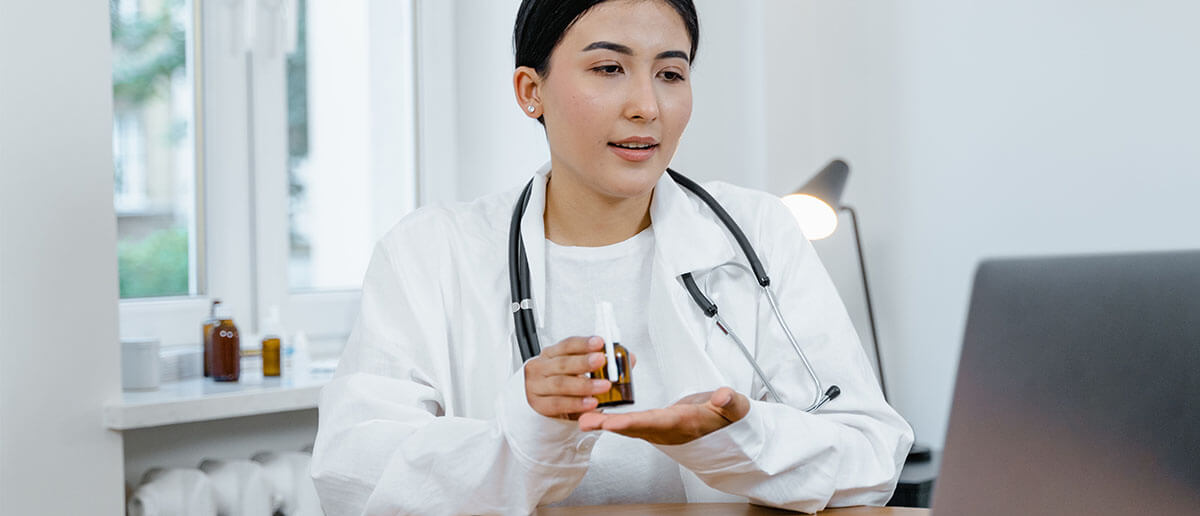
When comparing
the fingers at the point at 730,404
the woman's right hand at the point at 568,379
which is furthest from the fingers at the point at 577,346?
the fingers at the point at 730,404

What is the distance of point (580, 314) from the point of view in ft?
4.85

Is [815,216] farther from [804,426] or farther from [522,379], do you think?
[522,379]

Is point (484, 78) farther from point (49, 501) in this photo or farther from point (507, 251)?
point (49, 501)

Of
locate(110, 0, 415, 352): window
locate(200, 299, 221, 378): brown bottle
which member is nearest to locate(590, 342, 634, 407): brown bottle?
locate(200, 299, 221, 378): brown bottle

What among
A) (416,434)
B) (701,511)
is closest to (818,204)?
(701,511)

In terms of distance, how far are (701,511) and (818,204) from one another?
3.39 ft

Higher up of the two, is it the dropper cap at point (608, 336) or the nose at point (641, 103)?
the nose at point (641, 103)

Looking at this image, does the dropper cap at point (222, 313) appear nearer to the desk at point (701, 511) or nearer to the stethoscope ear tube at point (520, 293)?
the stethoscope ear tube at point (520, 293)

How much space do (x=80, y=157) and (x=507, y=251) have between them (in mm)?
720

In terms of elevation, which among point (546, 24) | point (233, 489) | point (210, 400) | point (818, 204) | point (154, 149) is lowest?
point (233, 489)

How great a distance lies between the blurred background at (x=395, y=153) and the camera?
164 cm

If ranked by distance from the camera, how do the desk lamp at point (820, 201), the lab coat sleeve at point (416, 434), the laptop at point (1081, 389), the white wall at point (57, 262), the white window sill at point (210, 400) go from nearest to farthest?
1. the laptop at point (1081, 389)
2. the lab coat sleeve at point (416, 434)
3. the white wall at point (57, 262)
4. the white window sill at point (210, 400)
5. the desk lamp at point (820, 201)

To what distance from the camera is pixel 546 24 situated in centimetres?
144

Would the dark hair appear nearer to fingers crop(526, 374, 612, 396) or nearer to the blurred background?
fingers crop(526, 374, 612, 396)
